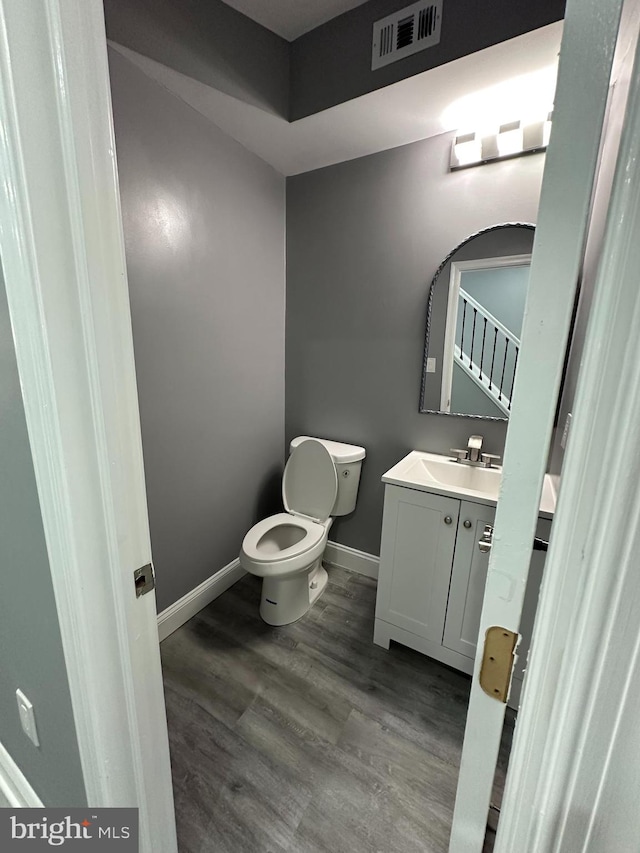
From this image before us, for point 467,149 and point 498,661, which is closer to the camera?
point 498,661

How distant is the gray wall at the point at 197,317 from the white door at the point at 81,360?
0.93m

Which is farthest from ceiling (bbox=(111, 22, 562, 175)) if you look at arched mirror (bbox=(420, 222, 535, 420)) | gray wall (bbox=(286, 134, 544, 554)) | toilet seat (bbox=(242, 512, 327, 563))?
toilet seat (bbox=(242, 512, 327, 563))

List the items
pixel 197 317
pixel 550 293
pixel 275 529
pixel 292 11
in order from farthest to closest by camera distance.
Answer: pixel 275 529
pixel 197 317
pixel 292 11
pixel 550 293

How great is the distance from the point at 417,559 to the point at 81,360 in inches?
56.2

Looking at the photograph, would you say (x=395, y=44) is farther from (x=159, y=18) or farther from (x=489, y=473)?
(x=489, y=473)

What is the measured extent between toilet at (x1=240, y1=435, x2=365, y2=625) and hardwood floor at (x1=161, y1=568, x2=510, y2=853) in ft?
0.47

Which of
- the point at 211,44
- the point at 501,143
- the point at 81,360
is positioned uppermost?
the point at 211,44

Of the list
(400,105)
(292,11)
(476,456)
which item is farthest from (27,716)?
(292,11)

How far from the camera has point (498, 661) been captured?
0.48 metres

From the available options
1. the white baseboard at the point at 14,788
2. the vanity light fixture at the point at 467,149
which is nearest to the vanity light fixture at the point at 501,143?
the vanity light fixture at the point at 467,149

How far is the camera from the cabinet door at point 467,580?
54.9 inches

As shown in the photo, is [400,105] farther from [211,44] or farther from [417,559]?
[417,559]

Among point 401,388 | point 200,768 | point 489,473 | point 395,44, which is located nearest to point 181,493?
point 200,768

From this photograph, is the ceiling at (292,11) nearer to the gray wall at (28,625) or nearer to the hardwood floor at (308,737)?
the gray wall at (28,625)
